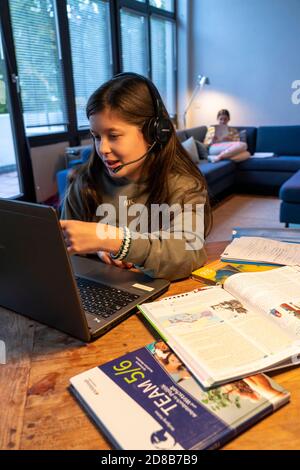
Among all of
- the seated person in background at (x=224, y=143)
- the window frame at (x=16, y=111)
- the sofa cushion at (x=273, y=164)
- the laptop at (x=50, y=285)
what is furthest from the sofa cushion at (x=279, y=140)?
the laptop at (x=50, y=285)

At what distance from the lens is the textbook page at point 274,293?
689mm

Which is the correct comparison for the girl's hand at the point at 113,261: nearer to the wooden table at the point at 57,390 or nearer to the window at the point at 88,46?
the wooden table at the point at 57,390

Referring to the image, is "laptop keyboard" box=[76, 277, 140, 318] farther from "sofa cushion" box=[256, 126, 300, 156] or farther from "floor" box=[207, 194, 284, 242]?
"sofa cushion" box=[256, 126, 300, 156]

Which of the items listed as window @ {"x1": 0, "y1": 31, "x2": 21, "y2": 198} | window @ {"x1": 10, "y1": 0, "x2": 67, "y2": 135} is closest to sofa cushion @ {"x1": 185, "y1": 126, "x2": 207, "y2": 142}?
window @ {"x1": 10, "y1": 0, "x2": 67, "y2": 135}

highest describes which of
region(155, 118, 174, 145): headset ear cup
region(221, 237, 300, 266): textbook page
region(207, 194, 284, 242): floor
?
region(155, 118, 174, 145): headset ear cup

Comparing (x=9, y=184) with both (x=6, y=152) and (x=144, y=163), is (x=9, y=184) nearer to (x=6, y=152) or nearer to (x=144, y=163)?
(x=6, y=152)

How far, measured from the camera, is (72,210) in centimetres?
119

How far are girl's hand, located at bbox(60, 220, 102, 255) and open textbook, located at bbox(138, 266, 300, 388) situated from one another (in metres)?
0.16

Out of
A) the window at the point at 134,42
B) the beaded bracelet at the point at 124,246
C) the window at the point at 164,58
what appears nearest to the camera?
the beaded bracelet at the point at 124,246

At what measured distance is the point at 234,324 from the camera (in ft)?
2.21

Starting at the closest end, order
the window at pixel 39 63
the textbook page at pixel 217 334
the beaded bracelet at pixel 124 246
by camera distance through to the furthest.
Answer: the textbook page at pixel 217 334 → the beaded bracelet at pixel 124 246 → the window at pixel 39 63

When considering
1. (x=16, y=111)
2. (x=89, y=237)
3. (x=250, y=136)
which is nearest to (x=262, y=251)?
(x=89, y=237)

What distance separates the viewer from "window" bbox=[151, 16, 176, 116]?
5.25 metres

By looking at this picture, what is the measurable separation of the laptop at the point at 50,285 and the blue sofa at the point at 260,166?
3.12 m
